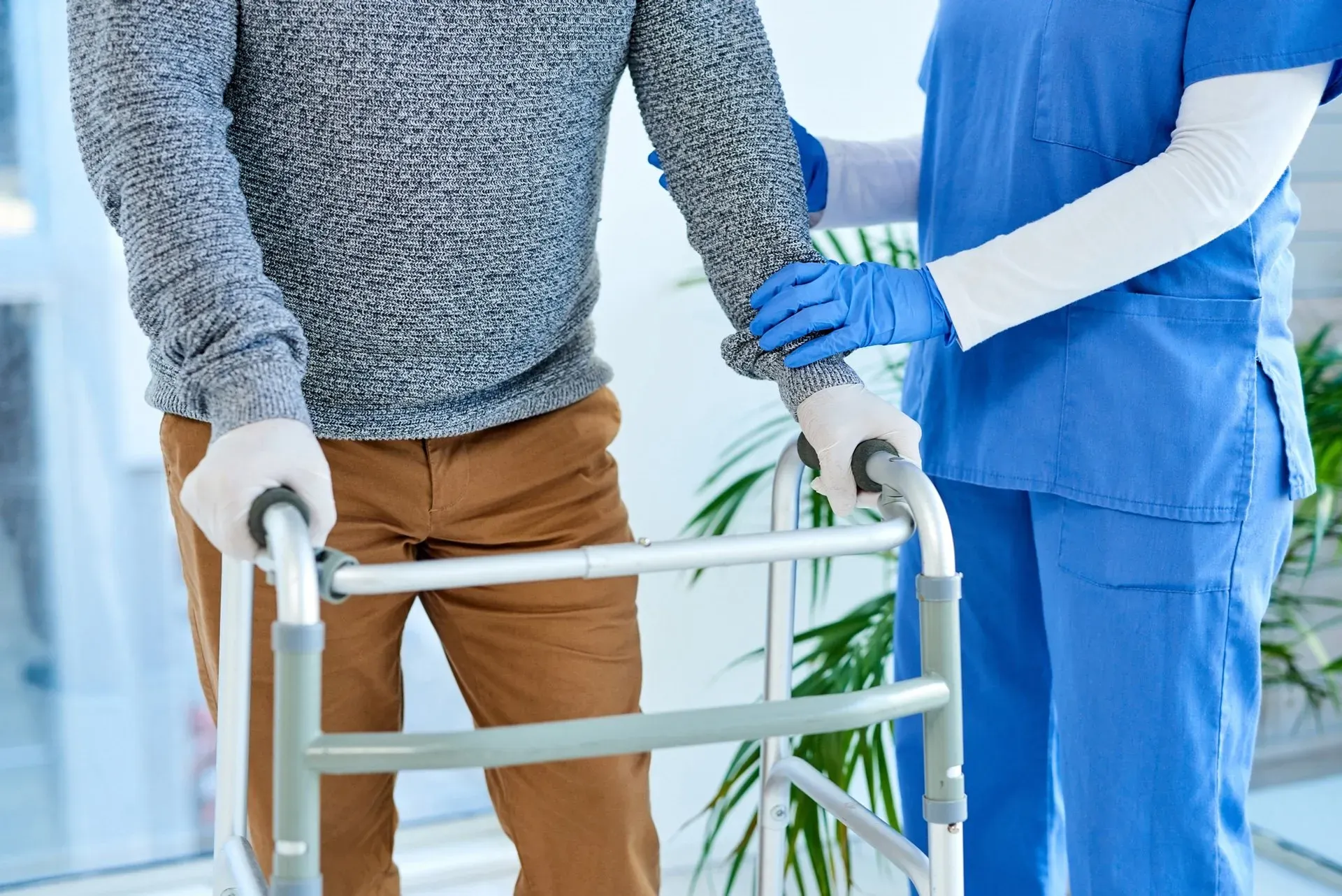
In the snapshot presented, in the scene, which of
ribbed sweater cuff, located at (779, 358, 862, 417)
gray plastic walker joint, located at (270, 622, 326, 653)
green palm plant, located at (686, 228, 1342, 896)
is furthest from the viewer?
green palm plant, located at (686, 228, 1342, 896)

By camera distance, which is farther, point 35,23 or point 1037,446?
point 35,23

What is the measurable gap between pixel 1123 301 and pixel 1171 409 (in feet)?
0.37

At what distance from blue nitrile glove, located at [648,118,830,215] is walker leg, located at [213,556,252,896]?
2.34 feet

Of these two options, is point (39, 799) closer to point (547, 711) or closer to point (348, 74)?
point (547, 711)

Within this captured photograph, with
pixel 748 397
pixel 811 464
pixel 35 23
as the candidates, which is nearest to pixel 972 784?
pixel 811 464

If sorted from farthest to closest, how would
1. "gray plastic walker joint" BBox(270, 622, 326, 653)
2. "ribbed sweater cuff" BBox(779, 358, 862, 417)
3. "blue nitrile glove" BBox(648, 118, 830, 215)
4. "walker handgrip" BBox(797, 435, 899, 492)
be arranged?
"blue nitrile glove" BBox(648, 118, 830, 215) → "ribbed sweater cuff" BBox(779, 358, 862, 417) → "walker handgrip" BBox(797, 435, 899, 492) → "gray plastic walker joint" BBox(270, 622, 326, 653)

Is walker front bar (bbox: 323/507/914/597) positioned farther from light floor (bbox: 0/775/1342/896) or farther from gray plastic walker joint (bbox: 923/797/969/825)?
light floor (bbox: 0/775/1342/896)

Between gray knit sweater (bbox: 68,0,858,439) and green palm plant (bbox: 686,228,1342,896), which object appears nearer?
gray knit sweater (bbox: 68,0,858,439)

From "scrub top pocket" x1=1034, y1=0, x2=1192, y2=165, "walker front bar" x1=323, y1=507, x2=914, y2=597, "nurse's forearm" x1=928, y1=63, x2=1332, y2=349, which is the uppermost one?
"scrub top pocket" x1=1034, y1=0, x2=1192, y2=165

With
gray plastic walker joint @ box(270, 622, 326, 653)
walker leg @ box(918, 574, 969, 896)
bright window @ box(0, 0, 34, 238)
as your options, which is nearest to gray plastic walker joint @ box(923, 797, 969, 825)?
walker leg @ box(918, 574, 969, 896)

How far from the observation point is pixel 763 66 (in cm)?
116

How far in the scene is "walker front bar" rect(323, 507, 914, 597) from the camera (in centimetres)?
78

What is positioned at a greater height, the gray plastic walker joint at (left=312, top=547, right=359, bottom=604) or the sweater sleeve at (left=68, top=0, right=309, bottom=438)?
the sweater sleeve at (left=68, top=0, right=309, bottom=438)

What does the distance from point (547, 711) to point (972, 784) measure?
0.52 m
